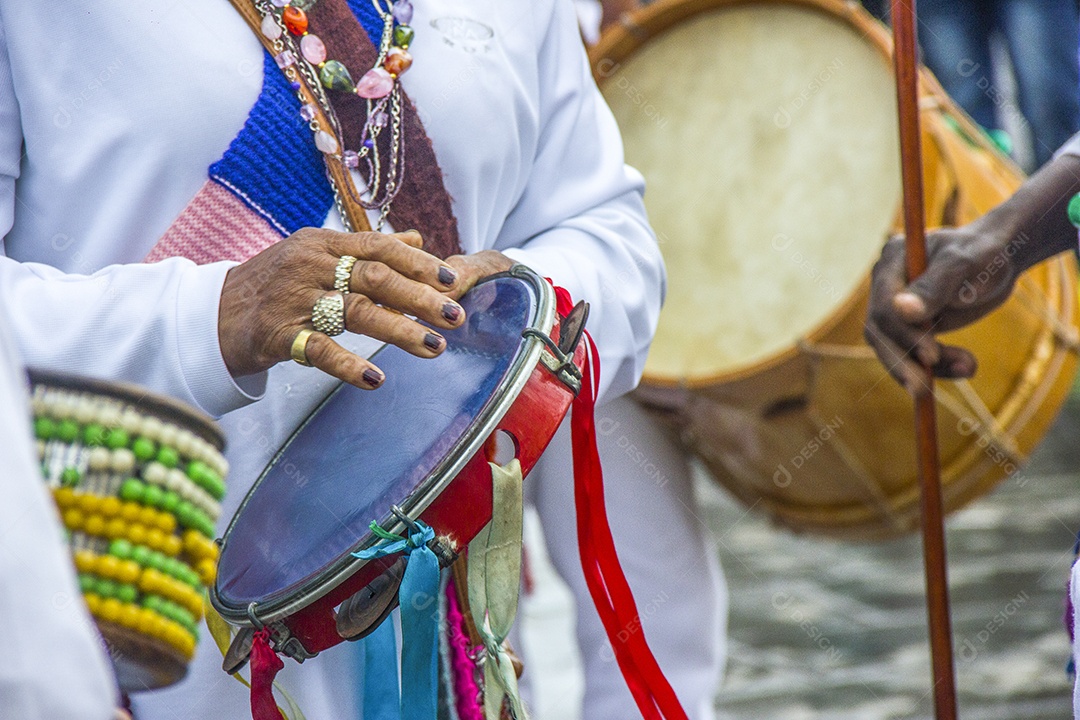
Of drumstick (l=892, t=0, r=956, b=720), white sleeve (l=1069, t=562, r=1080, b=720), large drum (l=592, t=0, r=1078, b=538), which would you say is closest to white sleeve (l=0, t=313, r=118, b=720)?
white sleeve (l=1069, t=562, r=1080, b=720)

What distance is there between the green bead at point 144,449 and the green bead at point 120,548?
0.06m

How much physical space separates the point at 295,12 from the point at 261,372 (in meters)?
0.38

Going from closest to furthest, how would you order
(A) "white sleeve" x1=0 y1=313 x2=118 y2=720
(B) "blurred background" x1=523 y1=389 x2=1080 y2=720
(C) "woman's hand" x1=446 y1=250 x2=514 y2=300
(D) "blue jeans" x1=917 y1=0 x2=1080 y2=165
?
(A) "white sleeve" x1=0 y1=313 x2=118 y2=720
(C) "woman's hand" x1=446 y1=250 x2=514 y2=300
(B) "blurred background" x1=523 y1=389 x2=1080 y2=720
(D) "blue jeans" x1=917 y1=0 x2=1080 y2=165

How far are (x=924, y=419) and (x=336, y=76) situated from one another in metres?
0.99

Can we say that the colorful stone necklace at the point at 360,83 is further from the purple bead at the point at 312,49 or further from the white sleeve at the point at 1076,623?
the white sleeve at the point at 1076,623

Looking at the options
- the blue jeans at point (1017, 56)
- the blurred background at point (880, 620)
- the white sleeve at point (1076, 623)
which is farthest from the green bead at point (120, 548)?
the blue jeans at point (1017, 56)

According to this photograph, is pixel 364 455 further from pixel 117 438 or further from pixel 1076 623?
pixel 1076 623

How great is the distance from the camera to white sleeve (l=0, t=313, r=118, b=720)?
64 centimetres

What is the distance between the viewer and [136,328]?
119cm

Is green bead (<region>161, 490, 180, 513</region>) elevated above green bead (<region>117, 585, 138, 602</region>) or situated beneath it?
elevated above

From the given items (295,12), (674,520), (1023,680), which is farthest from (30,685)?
(1023,680)

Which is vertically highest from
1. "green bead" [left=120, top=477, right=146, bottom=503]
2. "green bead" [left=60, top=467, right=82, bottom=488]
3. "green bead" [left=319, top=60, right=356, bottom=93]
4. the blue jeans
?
"green bead" [left=319, top=60, right=356, bottom=93]

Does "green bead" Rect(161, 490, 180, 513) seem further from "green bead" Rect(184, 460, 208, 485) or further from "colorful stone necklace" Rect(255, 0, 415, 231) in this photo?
"colorful stone necklace" Rect(255, 0, 415, 231)

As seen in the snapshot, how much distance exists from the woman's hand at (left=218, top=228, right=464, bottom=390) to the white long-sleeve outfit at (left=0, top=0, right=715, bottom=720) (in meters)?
0.03
